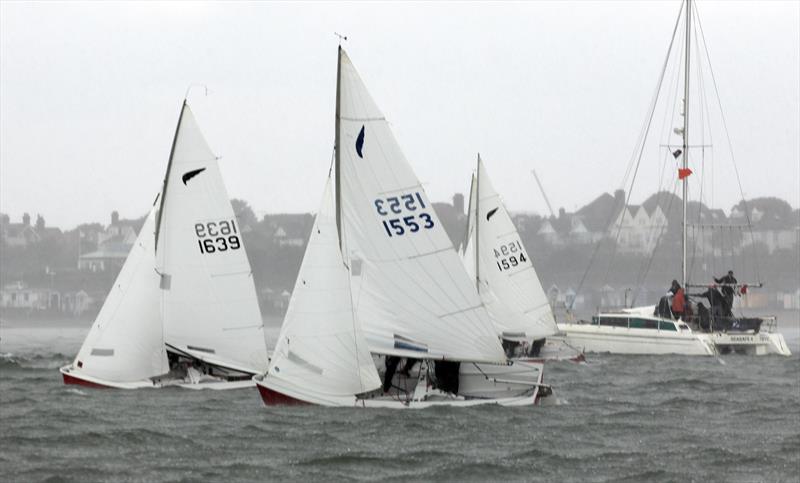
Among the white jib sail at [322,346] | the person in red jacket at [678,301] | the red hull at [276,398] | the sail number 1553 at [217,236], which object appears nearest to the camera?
the white jib sail at [322,346]

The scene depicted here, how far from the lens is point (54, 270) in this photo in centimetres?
17162

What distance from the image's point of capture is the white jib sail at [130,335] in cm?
3222

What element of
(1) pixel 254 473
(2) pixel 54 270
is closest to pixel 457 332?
(1) pixel 254 473

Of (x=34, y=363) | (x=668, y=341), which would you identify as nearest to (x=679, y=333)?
(x=668, y=341)

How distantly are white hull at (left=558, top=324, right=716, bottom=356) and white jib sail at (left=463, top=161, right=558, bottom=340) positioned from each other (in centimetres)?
548

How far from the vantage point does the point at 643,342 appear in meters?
52.8

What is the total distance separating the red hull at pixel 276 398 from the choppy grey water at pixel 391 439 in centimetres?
18

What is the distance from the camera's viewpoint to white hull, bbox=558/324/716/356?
52.4m

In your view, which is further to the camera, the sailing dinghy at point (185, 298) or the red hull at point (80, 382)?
the sailing dinghy at point (185, 298)

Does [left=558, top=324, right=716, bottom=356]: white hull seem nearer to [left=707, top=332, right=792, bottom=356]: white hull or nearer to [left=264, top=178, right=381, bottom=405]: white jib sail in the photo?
[left=707, top=332, right=792, bottom=356]: white hull

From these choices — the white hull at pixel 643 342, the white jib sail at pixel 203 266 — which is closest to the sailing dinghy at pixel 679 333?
the white hull at pixel 643 342

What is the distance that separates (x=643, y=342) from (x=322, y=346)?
28104mm

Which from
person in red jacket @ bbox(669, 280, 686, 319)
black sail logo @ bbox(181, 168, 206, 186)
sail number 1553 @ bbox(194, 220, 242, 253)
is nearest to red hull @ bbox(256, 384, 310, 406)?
sail number 1553 @ bbox(194, 220, 242, 253)

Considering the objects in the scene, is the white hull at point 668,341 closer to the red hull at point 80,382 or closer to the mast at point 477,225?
the mast at point 477,225
